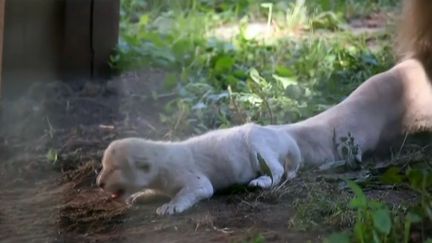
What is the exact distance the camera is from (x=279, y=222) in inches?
79.4

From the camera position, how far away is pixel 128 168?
2139 mm

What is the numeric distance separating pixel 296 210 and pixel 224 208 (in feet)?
0.48

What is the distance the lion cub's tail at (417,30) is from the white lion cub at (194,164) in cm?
48

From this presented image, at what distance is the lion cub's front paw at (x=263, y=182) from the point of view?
2197 millimetres

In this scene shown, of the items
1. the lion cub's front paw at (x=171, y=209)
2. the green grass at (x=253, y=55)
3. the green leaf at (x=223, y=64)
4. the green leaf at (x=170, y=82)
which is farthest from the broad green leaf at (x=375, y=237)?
the green leaf at (x=223, y=64)

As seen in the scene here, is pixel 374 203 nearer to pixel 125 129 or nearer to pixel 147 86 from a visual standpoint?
pixel 125 129

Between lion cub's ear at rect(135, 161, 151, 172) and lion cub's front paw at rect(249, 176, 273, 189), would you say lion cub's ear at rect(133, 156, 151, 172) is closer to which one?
lion cub's ear at rect(135, 161, 151, 172)

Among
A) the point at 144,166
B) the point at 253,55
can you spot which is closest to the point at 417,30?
the point at 144,166

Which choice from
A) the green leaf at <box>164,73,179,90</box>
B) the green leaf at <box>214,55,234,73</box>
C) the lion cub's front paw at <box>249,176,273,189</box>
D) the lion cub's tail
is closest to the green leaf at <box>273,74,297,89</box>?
the green leaf at <box>214,55,234,73</box>

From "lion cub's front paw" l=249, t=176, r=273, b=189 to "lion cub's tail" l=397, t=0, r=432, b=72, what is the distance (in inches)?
23.6

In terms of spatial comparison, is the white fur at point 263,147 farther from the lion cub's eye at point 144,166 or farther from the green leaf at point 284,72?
the green leaf at point 284,72

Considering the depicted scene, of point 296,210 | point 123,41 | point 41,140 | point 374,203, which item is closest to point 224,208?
point 296,210

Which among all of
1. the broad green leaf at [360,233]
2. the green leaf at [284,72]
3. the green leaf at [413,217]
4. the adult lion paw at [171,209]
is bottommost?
the adult lion paw at [171,209]

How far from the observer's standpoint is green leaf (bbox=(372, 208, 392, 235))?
169 cm
